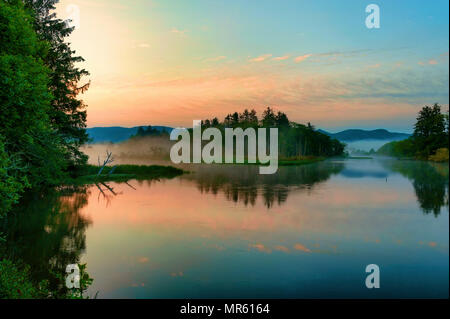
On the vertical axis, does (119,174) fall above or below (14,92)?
below

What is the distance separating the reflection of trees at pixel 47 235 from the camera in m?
17.4

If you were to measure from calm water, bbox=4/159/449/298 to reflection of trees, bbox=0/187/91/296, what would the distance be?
0.30 ft

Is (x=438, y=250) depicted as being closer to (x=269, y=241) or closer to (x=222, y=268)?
(x=269, y=241)

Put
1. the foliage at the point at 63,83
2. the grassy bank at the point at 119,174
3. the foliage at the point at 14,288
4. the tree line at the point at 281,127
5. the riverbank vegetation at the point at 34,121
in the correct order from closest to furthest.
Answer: the foliage at the point at 14,288 → the riverbank vegetation at the point at 34,121 → the foliage at the point at 63,83 → the grassy bank at the point at 119,174 → the tree line at the point at 281,127

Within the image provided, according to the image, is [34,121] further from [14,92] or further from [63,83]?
[63,83]

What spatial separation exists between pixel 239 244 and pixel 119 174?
49.1m

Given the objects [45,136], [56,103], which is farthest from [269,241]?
[56,103]

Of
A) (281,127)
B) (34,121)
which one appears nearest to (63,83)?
(34,121)

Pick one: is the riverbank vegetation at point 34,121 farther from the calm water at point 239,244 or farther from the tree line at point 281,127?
the tree line at point 281,127

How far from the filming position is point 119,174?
67.5 m

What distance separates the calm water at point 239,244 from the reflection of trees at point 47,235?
9cm

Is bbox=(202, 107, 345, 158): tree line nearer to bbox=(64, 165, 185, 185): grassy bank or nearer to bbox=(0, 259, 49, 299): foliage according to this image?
bbox=(64, 165, 185, 185): grassy bank

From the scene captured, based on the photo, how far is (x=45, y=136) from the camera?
107 ft

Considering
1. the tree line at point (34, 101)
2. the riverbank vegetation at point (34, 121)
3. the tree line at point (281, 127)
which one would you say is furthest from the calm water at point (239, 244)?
the tree line at point (281, 127)
